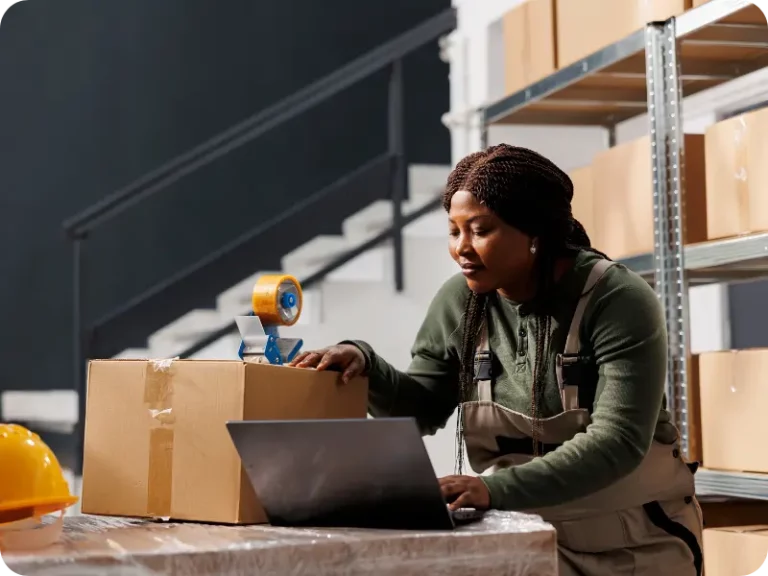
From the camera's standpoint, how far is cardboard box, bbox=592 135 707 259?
2.68 metres

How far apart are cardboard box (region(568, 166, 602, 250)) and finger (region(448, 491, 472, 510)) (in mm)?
1660

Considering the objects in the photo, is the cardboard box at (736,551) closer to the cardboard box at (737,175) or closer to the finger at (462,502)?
the cardboard box at (737,175)

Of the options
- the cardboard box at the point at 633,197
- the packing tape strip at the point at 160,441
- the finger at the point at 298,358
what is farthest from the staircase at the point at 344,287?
the packing tape strip at the point at 160,441

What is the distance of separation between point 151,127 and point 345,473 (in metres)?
5.12

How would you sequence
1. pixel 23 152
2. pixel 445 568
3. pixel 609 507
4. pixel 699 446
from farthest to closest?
pixel 23 152, pixel 699 446, pixel 609 507, pixel 445 568

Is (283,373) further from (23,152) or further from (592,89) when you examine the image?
(23,152)

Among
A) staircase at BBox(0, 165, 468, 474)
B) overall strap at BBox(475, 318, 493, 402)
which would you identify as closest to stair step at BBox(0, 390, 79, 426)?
staircase at BBox(0, 165, 468, 474)

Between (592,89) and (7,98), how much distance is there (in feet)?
12.5

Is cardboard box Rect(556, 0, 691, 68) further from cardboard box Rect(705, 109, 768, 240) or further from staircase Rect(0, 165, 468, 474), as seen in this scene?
staircase Rect(0, 165, 468, 474)

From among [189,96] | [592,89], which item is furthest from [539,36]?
[189,96]

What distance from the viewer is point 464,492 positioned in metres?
1.42

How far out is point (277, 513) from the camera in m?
1.38

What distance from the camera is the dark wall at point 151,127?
19.3ft

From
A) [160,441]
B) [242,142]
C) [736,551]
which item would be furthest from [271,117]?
[160,441]
